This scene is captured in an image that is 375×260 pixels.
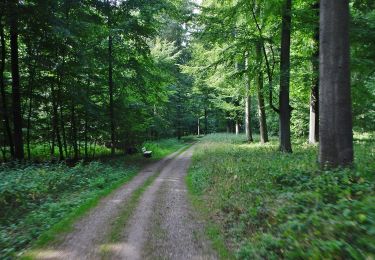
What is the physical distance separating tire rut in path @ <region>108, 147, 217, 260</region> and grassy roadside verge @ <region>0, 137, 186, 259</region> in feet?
5.79

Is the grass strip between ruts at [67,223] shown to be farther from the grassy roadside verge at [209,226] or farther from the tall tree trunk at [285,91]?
the tall tree trunk at [285,91]

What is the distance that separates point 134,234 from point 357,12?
1616 centimetres

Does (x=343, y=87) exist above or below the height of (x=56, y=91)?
below

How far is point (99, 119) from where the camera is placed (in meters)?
21.5

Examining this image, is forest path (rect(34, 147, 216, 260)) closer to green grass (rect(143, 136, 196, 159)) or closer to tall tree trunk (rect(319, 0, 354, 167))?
tall tree trunk (rect(319, 0, 354, 167))

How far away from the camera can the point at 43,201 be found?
1066 cm

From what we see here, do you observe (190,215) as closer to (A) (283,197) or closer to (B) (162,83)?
(A) (283,197)

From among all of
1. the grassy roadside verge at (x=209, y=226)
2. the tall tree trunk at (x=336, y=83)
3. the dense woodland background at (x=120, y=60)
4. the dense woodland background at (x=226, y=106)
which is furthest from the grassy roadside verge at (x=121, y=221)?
the dense woodland background at (x=120, y=60)

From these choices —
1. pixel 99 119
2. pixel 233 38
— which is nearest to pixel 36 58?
pixel 99 119

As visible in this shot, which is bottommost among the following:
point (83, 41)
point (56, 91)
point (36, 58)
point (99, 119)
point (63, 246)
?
point (63, 246)

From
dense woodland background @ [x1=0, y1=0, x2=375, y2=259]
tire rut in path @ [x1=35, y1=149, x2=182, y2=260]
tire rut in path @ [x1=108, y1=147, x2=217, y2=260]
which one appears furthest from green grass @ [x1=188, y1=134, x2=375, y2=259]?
tire rut in path @ [x1=35, y1=149, x2=182, y2=260]

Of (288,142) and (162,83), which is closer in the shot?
(288,142)

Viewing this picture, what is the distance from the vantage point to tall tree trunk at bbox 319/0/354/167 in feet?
27.7

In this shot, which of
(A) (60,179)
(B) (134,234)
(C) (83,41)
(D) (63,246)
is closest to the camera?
(D) (63,246)
